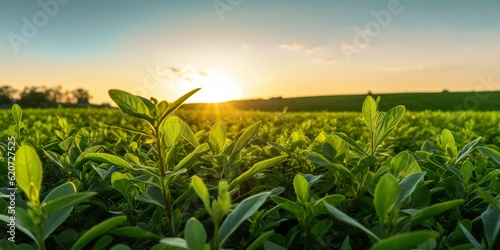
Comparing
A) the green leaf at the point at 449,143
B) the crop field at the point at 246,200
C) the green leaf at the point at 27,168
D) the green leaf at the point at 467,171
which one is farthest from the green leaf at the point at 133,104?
the green leaf at the point at 449,143

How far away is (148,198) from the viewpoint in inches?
52.8

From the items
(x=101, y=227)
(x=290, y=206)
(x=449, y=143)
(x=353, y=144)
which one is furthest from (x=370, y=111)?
(x=101, y=227)

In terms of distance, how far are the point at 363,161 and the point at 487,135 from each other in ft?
19.9

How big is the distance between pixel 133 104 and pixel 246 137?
0.41 meters

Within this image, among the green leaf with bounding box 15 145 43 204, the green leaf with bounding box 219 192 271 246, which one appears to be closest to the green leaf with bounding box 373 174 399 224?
the green leaf with bounding box 219 192 271 246

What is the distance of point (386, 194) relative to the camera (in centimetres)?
104

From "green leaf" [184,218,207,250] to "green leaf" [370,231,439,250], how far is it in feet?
1.13

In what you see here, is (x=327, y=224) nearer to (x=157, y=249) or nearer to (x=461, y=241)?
(x=461, y=241)

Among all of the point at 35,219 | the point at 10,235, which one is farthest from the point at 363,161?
the point at 10,235

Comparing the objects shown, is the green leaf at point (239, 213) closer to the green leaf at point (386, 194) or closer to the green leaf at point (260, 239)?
the green leaf at point (260, 239)

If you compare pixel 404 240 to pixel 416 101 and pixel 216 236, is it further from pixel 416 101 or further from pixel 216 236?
pixel 416 101

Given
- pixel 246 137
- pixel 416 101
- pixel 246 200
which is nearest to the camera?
pixel 246 200

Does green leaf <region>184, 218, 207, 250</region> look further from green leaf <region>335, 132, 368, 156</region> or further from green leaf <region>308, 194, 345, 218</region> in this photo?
green leaf <region>335, 132, 368, 156</region>

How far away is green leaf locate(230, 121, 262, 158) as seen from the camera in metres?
1.49
